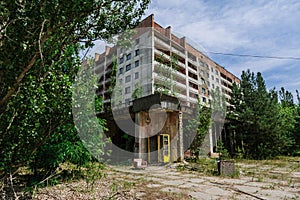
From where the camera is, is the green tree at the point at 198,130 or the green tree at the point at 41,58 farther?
the green tree at the point at 198,130

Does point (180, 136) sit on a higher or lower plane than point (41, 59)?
lower

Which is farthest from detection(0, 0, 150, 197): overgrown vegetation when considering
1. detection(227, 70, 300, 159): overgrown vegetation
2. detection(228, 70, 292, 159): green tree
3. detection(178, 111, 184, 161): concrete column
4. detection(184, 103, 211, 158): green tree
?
detection(228, 70, 292, 159): green tree

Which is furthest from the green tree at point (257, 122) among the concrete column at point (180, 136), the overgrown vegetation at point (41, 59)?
the overgrown vegetation at point (41, 59)

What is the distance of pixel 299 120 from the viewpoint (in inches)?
603

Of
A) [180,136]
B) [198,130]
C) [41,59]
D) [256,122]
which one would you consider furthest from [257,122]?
[41,59]

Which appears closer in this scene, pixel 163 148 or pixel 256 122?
pixel 163 148

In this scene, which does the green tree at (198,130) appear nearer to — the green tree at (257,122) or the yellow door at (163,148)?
the yellow door at (163,148)

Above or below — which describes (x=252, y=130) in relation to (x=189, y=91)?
below

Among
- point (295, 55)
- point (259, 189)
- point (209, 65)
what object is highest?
point (209, 65)

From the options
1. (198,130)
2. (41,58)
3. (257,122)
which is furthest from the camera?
(257,122)

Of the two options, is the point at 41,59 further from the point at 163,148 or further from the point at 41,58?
the point at 163,148

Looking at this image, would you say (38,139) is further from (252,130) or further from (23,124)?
(252,130)

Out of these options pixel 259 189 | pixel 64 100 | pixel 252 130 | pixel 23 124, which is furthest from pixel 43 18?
pixel 252 130

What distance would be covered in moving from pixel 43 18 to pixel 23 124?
Result: 5.24 ft
